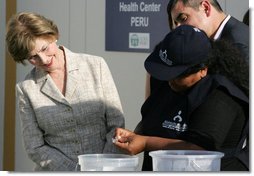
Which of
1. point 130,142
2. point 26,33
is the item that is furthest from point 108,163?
point 26,33

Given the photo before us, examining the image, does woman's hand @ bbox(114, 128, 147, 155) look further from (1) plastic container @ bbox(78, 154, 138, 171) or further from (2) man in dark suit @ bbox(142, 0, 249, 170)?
(2) man in dark suit @ bbox(142, 0, 249, 170)

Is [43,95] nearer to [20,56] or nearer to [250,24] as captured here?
[20,56]

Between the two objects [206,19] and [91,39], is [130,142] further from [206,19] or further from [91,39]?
[91,39]

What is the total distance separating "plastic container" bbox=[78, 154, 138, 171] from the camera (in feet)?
7.48

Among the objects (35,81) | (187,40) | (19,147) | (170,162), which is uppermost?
(187,40)

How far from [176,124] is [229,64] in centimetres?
25

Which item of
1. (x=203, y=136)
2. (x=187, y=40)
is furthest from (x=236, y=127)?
(x=187, y=40)

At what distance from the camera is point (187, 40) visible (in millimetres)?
2234

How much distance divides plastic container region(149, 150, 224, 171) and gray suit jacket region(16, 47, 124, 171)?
50cm

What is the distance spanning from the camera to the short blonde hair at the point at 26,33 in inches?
104

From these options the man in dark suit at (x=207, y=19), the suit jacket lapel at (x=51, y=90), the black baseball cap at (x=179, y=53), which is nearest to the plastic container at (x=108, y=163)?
the black baseball cap at (x=179, y=53)

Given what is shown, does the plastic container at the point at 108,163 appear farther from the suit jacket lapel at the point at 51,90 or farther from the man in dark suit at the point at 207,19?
the man in dark suit at the point at 207,19

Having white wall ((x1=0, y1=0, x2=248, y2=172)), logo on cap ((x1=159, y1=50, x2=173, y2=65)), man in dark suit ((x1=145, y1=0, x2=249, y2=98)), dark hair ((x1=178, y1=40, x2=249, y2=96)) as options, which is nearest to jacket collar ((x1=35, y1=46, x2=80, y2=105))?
man in dark suit ((x1=145, y1=0, x2=249, y2=98))

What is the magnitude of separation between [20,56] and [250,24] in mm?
858
